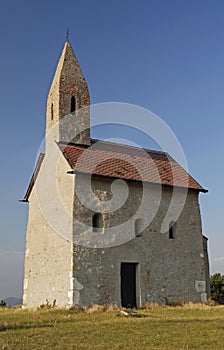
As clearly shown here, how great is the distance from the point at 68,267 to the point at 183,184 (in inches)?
332

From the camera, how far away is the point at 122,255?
1998cm

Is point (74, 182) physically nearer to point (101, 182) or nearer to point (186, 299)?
point (101, 182)

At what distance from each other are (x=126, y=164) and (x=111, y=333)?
12.3 metres

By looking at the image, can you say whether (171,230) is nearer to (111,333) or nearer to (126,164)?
(126,164)

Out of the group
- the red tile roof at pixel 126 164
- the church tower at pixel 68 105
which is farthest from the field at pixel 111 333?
the church tower at pixel 68 105

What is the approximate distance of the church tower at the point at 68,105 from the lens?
22.5m

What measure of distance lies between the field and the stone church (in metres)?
3.47

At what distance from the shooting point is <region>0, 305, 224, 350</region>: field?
9625mm

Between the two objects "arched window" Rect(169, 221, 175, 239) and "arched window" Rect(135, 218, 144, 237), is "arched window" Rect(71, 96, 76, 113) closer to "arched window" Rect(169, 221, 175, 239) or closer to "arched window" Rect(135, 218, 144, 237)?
"arched window" Rect(135, 218, 144, 237)

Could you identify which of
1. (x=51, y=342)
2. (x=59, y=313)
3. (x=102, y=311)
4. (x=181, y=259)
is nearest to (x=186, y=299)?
(x=181, y=259)

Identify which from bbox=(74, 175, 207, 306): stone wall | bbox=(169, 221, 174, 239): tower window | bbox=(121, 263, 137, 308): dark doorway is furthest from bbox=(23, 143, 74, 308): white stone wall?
bbox=(169, 221, 174, 239): tower window

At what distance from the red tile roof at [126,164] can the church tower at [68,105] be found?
0.82 meters

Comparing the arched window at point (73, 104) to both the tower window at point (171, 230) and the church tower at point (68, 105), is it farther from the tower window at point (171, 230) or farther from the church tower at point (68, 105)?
the tower window at point (171, 230)

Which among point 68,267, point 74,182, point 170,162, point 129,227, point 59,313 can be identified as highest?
point 170,162
